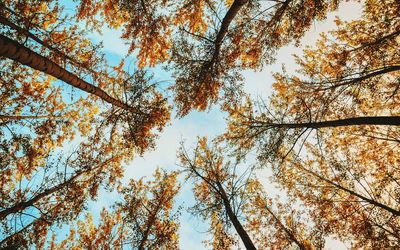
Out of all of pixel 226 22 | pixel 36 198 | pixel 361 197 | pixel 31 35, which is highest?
pixel 31 35

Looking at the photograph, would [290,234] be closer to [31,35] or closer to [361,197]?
[361,197]

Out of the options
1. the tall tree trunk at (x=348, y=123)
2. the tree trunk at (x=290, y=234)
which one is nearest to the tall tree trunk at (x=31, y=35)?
the tall tree trunk at (x=348, y=123)

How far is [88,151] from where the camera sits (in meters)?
8.64

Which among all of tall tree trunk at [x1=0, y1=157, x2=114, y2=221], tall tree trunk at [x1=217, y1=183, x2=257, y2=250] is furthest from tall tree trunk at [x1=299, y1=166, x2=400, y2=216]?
tall tree trunk at [x1=0, y1=157, x2=114, y2=221]

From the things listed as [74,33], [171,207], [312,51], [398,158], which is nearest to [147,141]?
[171,207]

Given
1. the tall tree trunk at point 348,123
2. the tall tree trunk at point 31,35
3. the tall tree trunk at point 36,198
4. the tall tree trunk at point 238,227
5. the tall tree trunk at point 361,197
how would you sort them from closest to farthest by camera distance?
1. the tall tree trunk at point 348,123
2. the tall tree trunk at point 31,35
3. the tall tree trunk at point 36,198
4. the tall tree trunk at point 238,227
5. the tall tree trunk at point 361,197

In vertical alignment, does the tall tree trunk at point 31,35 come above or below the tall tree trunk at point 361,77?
above

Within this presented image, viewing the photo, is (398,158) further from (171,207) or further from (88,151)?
(88,151)

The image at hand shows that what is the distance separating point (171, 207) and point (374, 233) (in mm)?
7777

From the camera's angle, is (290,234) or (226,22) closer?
(226,22)

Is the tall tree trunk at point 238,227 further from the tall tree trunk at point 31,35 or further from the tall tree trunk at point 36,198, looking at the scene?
the tall tree trunk at point 31,35

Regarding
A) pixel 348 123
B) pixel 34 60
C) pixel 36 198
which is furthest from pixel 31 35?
pixel 348 123

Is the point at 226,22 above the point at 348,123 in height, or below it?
above

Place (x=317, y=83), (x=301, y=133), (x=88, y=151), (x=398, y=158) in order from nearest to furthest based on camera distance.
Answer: (x=301, y=133)
(x=317, y=83)
(x=88, y=151)
(x=398, y=158)
